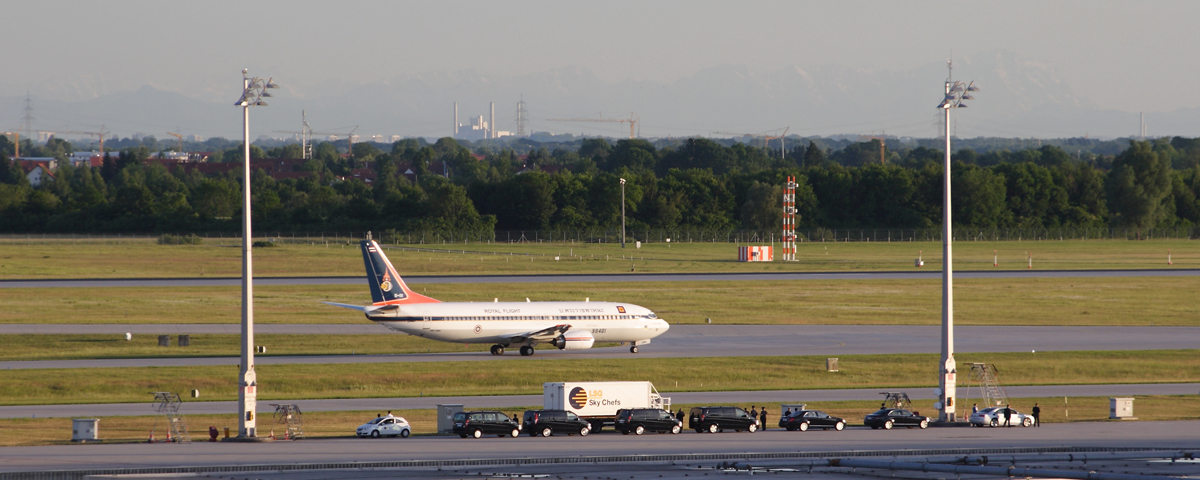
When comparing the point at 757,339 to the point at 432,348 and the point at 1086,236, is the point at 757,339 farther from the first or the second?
the point at 1086,236

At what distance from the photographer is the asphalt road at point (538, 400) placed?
43.8 meters

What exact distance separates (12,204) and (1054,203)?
174m

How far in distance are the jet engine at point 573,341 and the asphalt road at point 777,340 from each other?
20.9 inches

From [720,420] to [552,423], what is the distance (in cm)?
621

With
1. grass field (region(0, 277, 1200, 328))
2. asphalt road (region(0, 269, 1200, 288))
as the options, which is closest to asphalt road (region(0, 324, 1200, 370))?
grass field (region(0, 277, 1200, 328))

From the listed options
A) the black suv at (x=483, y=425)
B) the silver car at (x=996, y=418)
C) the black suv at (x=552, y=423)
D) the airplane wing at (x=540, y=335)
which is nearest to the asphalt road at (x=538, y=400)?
the black suv at (x=483, y=425)

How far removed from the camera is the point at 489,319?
59.8m

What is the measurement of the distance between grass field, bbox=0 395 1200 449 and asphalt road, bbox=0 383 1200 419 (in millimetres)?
1161

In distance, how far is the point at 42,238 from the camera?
156 metres

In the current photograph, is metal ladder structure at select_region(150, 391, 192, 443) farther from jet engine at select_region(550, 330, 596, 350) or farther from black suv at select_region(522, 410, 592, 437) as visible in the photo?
jet engine at select_region(550, 330, 596, 350)

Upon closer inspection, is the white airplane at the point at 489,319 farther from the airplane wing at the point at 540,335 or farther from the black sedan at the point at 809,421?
the black sedan at the point at 809,421

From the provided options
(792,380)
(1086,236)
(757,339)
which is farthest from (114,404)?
(1086,236)

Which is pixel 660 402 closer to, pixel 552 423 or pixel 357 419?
pixel 552 423

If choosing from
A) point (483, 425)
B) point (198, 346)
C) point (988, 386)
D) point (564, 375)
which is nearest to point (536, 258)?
point (198, 346)
